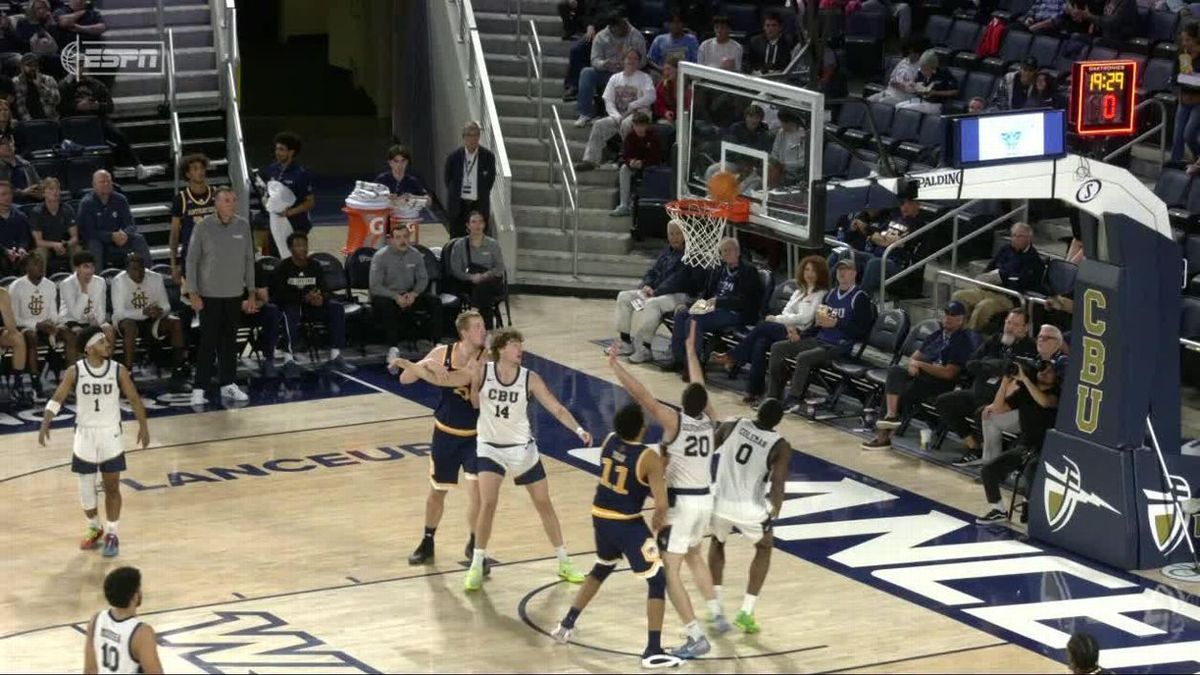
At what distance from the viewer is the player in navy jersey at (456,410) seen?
13133 millimetres

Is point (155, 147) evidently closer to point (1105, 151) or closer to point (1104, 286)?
point (1105, 151)

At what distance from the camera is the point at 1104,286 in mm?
14000

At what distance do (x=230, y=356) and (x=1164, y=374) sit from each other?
8.36m

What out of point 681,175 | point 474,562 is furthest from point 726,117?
point 474,562

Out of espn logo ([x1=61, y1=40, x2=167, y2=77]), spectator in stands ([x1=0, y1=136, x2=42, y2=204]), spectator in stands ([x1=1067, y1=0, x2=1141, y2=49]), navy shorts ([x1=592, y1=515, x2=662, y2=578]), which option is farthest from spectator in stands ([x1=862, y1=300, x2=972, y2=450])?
espn logo ([x1=61, y1=40, x2=167, y2=77])

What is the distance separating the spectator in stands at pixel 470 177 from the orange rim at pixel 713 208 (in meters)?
3.77

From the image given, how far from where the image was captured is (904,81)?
2295 centimetres

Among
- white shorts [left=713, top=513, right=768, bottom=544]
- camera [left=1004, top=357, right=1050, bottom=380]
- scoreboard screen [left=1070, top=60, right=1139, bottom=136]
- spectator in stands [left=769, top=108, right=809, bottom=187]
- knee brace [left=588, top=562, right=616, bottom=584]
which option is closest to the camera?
knee brace [left=588, top=562, right=616, bottom=584]

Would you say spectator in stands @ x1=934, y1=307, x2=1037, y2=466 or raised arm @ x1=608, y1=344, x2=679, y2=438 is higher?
raised arm @ x1=608, y1=344, x2=679, y2=438

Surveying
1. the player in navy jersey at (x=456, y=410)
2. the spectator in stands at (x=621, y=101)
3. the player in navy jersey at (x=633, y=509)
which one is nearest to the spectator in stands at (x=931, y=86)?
the spectator in stands at (x=621, y=101)

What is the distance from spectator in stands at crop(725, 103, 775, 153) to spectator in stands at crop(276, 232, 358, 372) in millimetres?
4106

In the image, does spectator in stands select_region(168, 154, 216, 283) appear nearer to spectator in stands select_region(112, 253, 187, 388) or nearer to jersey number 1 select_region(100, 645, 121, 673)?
spectator in stands select_region(112, 253, 187, 388)

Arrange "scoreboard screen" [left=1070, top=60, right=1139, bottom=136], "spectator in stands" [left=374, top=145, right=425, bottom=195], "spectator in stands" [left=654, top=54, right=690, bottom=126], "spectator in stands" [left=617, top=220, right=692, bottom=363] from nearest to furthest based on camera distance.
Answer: "scoreboard screen" [left=1070, top=60, right=1139, bottom=136], "spectator in stands" [left=617, top=220, right=692, bottom=363], "spectator in stands" [left=374, top=145, right=425, bottom=195], "spectator in stands" [left=654, top=54, right=690, bottom=126]

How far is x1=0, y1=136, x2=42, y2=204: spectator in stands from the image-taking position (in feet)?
64.8
